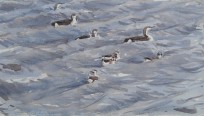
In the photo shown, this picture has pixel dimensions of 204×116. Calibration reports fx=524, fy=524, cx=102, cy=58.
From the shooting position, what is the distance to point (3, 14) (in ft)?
57.2

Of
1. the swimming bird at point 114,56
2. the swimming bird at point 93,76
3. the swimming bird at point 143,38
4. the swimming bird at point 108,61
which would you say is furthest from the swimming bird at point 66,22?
the swimming bird at point 93,76

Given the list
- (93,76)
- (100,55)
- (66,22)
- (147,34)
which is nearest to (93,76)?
(93,76)

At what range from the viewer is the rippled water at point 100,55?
10242mm

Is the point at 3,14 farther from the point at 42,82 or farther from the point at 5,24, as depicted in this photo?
the point at 42,82

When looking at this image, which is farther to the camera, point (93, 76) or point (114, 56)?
point (114, 56)

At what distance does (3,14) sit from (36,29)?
2.30 m

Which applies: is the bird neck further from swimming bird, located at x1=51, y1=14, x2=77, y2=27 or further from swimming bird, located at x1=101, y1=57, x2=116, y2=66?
swimming bird, located at x1=51, y1=14, x2=77, y2=27

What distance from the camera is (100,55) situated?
13.2 meters

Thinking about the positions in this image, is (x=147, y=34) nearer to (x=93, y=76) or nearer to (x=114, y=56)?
(x=114, y=56)

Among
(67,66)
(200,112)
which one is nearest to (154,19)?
(67,66)

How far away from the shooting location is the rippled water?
10.2m

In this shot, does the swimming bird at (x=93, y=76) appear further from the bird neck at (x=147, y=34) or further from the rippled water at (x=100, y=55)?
the bird neck at (x=147, y=34)

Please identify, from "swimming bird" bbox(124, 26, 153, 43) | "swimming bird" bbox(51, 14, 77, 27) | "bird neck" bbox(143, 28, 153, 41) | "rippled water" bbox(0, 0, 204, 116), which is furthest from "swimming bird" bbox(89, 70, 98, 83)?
"swimming bird" bbox(51, 14, 77, 27)

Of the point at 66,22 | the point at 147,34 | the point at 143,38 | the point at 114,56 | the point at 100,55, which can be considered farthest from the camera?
the point at 66,22
